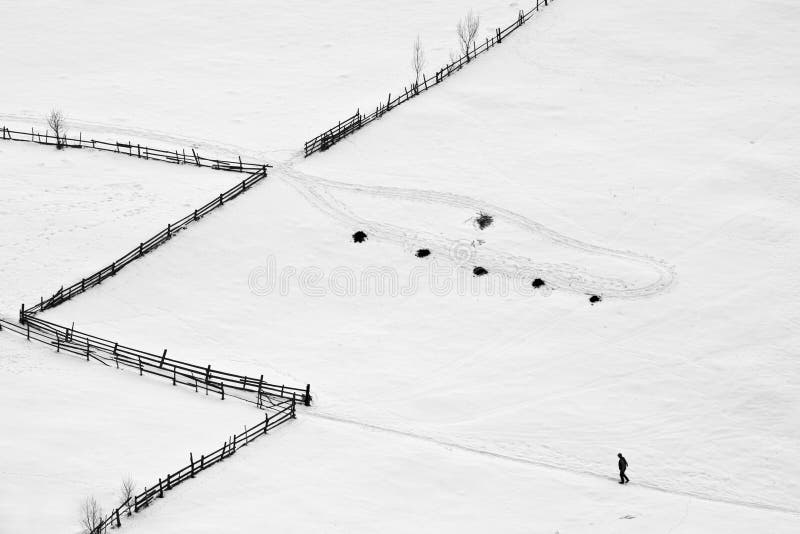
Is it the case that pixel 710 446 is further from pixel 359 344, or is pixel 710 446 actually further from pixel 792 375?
pixel 359 344

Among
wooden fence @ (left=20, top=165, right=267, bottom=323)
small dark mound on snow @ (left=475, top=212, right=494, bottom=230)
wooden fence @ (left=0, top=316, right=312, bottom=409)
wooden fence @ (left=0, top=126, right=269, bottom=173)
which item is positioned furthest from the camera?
wooden fence @ (left=0, top=126, right=269, bottom=173)

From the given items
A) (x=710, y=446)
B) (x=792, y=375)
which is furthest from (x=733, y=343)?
(x=710, y=446)

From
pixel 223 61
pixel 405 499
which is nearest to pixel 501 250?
pixel 405 499

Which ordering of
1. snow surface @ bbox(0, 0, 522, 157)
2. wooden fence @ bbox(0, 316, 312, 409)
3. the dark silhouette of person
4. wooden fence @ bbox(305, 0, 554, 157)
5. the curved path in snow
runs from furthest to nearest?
snow surface @ bbox(0, 0, 522, 157) < wooden fence @ bbox(305, 0, 554, 157) < the curved path in snow < wooden fence @ bbox(0, 316, 312, 409) < the dark silhouette of person

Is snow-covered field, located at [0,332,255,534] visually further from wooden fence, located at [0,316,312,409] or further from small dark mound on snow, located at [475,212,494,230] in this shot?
small dark mound on snow, located at [475,212,494,230]

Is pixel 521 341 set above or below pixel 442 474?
above

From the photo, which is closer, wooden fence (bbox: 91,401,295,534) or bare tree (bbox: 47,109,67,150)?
wooden fence (bbox: 91,401,295,534)

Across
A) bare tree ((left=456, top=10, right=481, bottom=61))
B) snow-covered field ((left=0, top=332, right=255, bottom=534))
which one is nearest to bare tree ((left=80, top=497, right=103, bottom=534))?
snow-covered field ((left=0, top=332, right=255, bottom=534))
